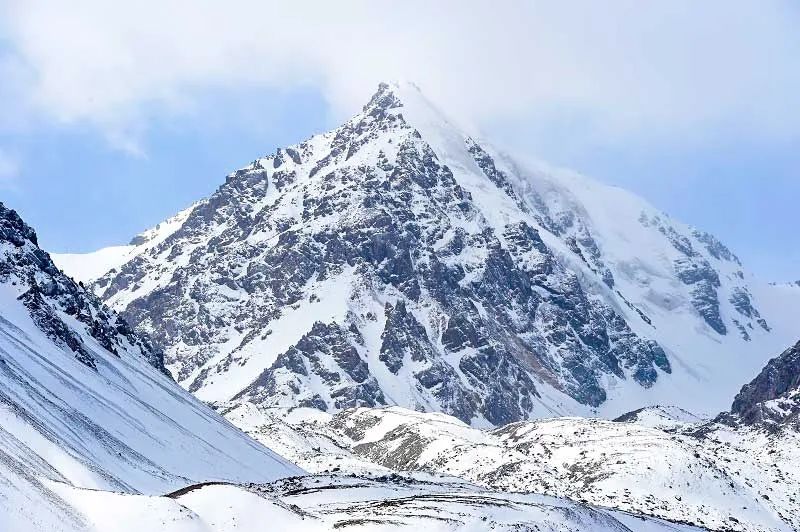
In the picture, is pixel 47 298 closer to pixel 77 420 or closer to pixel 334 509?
pixel 77 420

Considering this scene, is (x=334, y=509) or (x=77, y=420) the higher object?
(x=334, y=509)

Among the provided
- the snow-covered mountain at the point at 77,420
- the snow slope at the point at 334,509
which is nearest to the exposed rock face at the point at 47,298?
the snow-covered mountain at the point at 77,420

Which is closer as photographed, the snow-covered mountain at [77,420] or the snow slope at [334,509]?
the snow slope at [334,509]

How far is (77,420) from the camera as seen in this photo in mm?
126000

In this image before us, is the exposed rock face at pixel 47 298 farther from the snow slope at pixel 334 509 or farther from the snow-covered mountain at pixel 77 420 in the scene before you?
the snow slope at pixel 334 509

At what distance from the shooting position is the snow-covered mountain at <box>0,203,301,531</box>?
74312 millimetres

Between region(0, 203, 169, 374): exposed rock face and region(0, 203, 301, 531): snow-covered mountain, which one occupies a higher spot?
region(0, 203, 169, 374): exposed rock face

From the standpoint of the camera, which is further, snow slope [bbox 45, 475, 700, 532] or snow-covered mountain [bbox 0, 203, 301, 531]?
snow-covered mountain [bbox 0, 203, 301, 531]

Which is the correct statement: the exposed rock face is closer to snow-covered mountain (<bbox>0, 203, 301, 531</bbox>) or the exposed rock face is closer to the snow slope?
snow-covered mountain (<bbox>0, 203, 301, 531</bbox>)

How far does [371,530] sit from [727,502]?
117 meters

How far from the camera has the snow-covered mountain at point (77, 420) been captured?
7431cm

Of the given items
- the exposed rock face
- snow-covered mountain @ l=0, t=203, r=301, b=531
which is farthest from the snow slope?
the exposed rock face

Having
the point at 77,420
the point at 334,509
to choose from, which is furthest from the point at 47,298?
the point at 334,509

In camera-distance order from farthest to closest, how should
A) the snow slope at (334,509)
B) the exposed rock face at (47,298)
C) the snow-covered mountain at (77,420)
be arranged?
the exposed rock face at (47,298) < the snow-covered mountain at (77,420) < the snow slope at (334,509)
